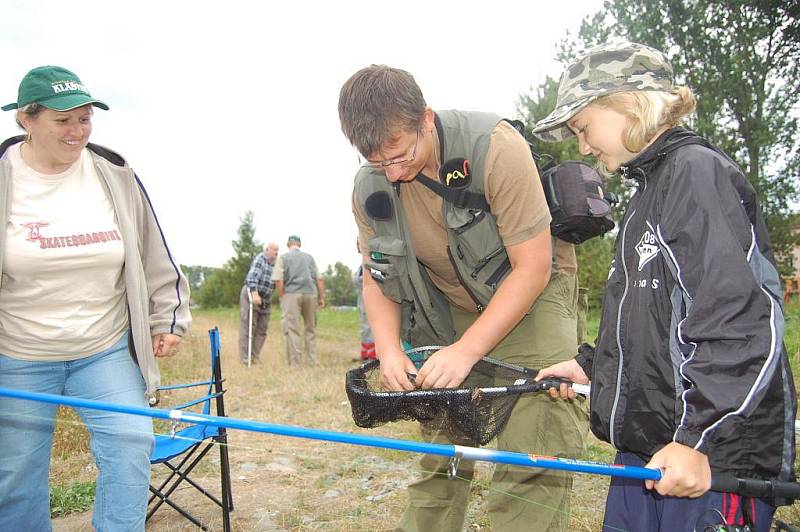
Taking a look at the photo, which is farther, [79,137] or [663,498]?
[79,137]

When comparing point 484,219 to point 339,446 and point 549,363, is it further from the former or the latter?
point 339,446

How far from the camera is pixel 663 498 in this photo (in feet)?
6.97

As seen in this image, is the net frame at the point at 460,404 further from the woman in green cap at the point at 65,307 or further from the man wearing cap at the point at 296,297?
the man wearing cap at the point at 296,297

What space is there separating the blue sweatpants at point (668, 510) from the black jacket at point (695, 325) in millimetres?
120

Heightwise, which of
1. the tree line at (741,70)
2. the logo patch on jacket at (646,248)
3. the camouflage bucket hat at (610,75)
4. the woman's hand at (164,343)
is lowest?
the woman's hand at (164,343)

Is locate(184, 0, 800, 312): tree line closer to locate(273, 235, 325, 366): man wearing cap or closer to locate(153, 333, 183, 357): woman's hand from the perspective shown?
locate(273, 235, 325, 366): man wearing cap

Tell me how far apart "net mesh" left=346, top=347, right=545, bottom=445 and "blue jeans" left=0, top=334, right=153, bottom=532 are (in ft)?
3.16

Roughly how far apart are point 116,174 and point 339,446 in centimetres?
351

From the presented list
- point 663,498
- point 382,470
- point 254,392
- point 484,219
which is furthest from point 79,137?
point 254,392

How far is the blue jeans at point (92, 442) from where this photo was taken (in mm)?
2822

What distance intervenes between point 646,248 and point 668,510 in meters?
0.81

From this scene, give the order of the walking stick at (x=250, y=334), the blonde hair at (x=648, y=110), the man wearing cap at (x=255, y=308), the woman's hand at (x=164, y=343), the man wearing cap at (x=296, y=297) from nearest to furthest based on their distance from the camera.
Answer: the blonde hair at (x=648, y=110) → the woman's hand at (x=164, y=343) → the man wearing cap at (x=296, y=297) → the walking stick at (x=250, y=334) → the man wearing cap at (x=255, y=308)

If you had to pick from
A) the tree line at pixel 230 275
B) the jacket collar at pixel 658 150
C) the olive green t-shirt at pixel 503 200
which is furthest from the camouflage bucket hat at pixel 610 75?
the tree line at pixel 230 275

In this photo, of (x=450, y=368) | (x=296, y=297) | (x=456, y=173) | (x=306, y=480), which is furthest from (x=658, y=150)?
(x=296, y=297)
